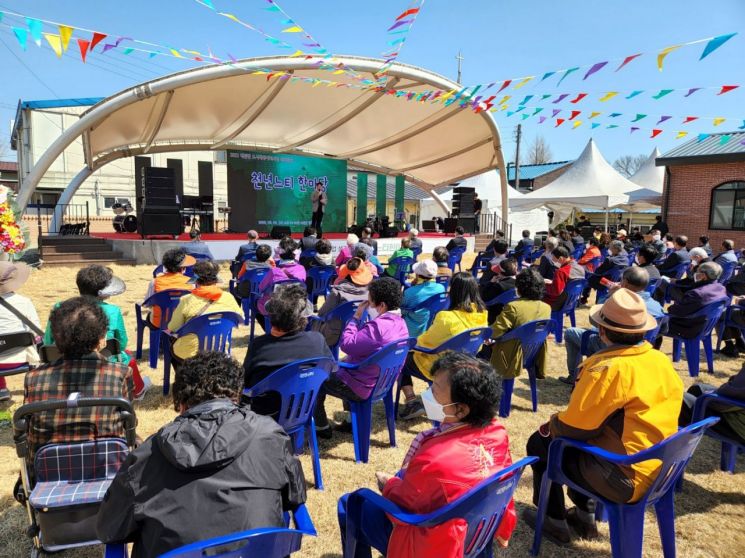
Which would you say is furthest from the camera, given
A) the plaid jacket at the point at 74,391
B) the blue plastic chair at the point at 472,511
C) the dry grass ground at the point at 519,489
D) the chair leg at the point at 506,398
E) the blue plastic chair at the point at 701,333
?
the blue plastic chair at the point at 701,333

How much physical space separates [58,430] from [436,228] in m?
23.9

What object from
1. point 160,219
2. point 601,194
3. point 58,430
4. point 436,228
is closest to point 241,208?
point 160,219

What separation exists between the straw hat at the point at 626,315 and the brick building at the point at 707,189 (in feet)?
53.7

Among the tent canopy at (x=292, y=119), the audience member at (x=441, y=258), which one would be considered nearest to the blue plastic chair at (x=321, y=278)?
the audience member at (x=441, y=258)

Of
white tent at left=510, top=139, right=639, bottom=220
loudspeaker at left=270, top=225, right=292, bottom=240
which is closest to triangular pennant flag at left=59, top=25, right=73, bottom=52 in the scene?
loudspeaker at left=270, top=225, right=292, bottom=240

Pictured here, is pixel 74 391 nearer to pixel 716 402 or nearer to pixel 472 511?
pixel 472 511

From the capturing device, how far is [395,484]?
1710 millimetres

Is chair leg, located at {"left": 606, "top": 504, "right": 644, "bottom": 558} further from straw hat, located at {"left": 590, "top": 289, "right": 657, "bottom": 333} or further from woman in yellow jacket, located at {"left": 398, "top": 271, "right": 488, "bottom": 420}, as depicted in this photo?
woman in yellow jacket, located at {"left": 398, "top": 271, "right": 488, "bottom": 420}

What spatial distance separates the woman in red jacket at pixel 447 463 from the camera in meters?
1.56

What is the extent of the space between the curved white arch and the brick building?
572 cm

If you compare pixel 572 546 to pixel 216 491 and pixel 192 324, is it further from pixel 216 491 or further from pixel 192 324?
pixel 192 324

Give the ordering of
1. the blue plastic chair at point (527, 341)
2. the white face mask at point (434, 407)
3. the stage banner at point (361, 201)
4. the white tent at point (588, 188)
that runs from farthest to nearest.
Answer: the stage banner at point (361, 201) < the white tent at point (588, 188) < the blue plastic chair at point (527, 341) < the white face mask at point (434, 407)

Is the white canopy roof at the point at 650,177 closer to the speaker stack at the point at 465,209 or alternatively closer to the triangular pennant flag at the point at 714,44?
the speaker stack at the point at 465,209

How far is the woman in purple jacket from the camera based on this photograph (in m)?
3.04
